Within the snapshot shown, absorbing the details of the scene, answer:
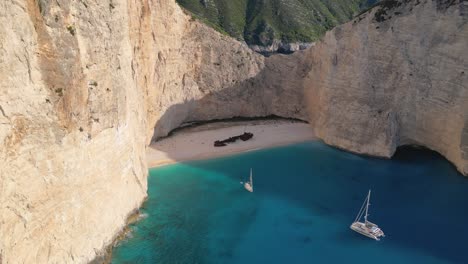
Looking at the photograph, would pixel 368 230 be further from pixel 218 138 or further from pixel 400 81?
pixel 218 138

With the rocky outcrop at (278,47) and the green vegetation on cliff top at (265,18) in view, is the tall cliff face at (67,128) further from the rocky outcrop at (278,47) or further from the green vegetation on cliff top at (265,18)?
the rocky outcrop at (278,47)

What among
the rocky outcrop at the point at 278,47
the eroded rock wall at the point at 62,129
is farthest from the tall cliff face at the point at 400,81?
the rocky outcrop at the point at 278,47

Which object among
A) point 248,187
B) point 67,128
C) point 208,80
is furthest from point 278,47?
point 67,128

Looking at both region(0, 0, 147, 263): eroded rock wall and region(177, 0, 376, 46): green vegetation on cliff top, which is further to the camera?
region(177, 0, 376, 46): green vegetation on cliff top

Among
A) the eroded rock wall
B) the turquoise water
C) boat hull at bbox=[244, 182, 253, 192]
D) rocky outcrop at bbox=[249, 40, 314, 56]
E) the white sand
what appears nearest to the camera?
the eroded rock wall

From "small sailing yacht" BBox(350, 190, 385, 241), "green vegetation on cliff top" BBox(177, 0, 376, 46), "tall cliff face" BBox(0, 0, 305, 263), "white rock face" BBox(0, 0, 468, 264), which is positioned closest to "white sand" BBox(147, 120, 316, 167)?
"white rock face" BBox(0, 0, 468, 264)

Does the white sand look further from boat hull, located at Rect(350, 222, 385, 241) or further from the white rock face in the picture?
boat hull, located at Rect(350, 222, 385, 241)
